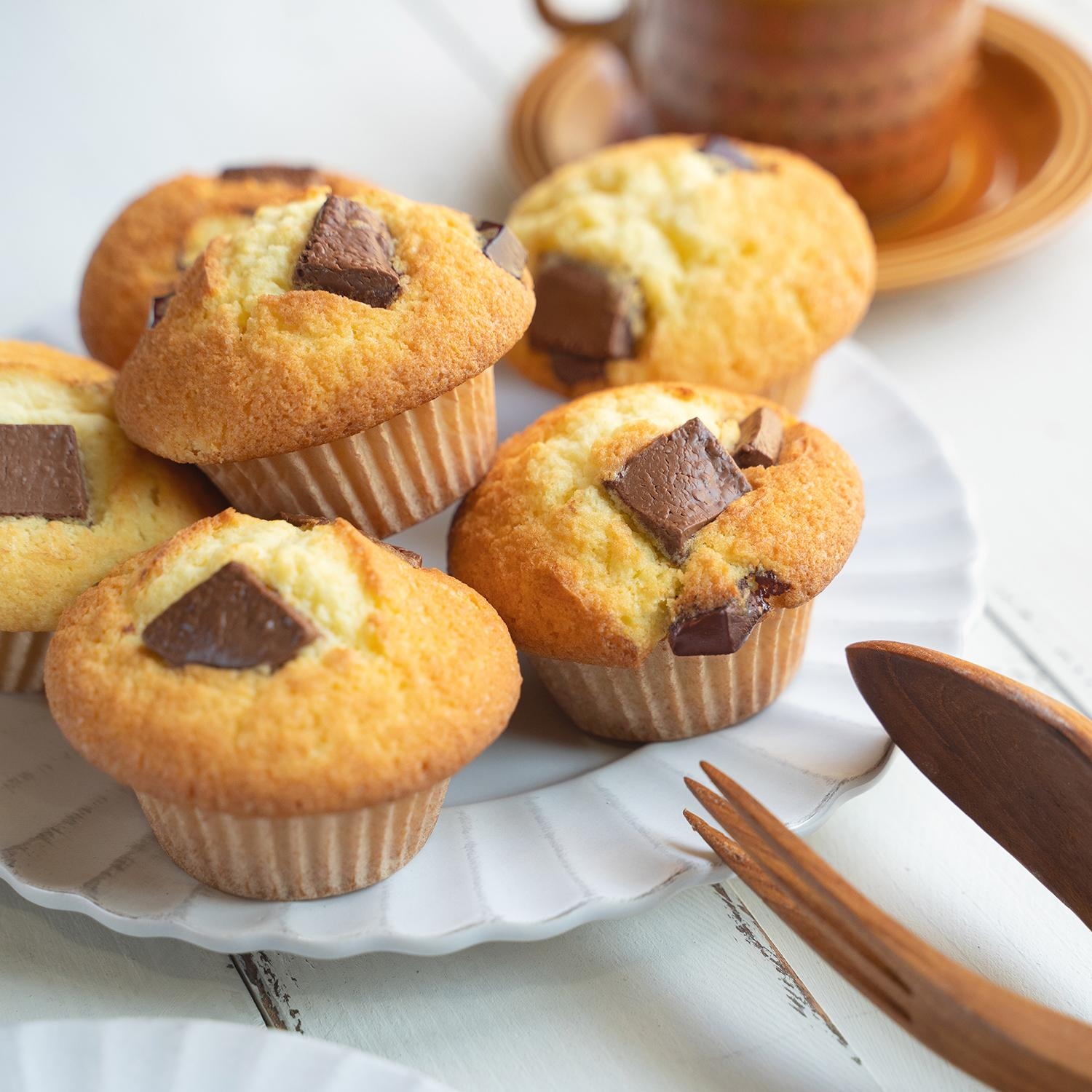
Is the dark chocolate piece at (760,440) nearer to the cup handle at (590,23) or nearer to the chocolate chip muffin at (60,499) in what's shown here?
the chocolate chip muffin at (60,499)

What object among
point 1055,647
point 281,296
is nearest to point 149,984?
point 281,296

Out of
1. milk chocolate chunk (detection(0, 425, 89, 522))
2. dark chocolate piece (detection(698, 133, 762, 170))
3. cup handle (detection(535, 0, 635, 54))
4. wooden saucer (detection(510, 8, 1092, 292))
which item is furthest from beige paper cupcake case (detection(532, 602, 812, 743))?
cup handle (detection(535, 0, 635, 54))

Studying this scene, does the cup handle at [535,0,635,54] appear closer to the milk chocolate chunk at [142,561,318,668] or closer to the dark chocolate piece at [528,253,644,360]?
the dark chocolate piece at [528,253,644,360]

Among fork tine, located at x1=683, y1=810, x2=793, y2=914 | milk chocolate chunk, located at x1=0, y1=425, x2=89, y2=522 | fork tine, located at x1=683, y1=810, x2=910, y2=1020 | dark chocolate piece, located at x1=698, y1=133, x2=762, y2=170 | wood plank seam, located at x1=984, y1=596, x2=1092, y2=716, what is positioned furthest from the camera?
dark chocolate piece, located at x1=698, y1=133, x2=762, y2=170

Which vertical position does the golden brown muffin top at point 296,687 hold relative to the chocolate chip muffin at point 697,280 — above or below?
below

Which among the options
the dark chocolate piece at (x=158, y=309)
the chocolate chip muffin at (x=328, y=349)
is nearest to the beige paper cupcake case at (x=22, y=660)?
the chocolate chip muffin at (x=328, y=349)

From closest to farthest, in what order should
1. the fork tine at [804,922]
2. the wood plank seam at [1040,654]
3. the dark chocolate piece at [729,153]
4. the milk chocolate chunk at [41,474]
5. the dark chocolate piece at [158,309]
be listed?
the fork tine at [804,922] → the milk chocolate chunk at [41,474] → the dark chocolate piece at [158,309] → the wood plank seam at [1040,654] → the dark chocolate piece at [729,153]

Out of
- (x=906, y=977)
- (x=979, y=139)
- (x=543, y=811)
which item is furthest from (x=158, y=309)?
(x=979, y=139)
